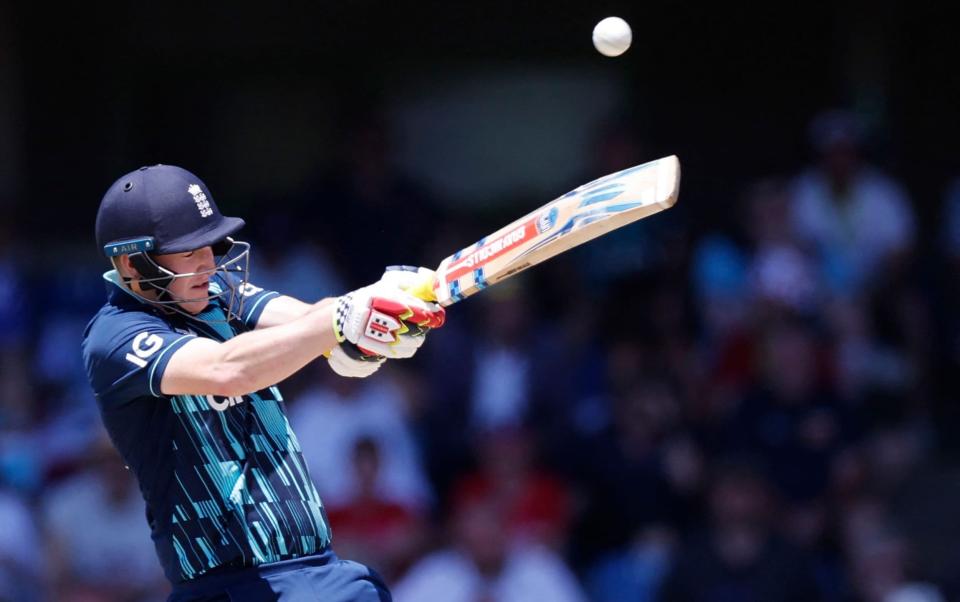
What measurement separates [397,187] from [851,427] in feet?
9.15

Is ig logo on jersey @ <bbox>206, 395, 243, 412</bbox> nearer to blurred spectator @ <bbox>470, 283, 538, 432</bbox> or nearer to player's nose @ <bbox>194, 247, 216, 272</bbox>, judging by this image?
player's nose @ <bbox>194, 247, 216, 272</bbox>

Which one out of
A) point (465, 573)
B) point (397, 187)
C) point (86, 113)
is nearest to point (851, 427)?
point (465, 573)

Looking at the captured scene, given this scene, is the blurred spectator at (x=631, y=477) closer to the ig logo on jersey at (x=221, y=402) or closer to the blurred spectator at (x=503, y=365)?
the blurred spectator at (x=503, y=365)

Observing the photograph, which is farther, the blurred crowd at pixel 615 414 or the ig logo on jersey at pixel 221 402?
the blurred crowd at pixel 615 414

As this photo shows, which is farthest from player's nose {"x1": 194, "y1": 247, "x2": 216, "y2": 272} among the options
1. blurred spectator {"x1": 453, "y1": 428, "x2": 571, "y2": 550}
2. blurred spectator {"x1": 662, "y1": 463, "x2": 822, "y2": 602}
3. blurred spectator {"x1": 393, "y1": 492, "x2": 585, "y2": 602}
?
blurred spectator {"x1": 662, "y1": 463, "x2": 822, "y2": 602}

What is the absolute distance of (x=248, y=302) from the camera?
13.0 feet

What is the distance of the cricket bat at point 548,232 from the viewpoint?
329 centimetres

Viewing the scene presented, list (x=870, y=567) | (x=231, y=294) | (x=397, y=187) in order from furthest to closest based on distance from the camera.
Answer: (x=397, y=187)
(x=870, y=567)
(x=231, y=294)

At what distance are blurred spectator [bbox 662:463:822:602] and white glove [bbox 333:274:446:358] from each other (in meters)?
3.83

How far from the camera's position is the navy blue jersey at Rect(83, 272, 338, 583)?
11.3 feet

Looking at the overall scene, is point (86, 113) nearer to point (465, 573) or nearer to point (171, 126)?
point (171, 126)

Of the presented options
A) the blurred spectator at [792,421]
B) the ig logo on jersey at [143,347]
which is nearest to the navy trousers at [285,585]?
the ig logo on jersey at [143,347]

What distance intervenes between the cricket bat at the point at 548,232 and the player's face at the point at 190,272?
0.57 m

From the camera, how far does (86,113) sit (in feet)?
29.2
